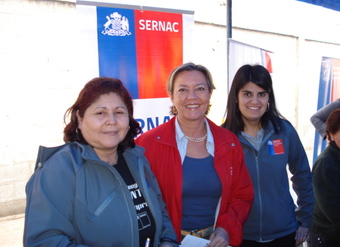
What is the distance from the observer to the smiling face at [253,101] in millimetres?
2268

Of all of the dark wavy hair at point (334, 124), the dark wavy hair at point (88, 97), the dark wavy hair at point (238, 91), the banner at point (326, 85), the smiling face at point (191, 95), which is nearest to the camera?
the dark wavy hair at point (88, 97)

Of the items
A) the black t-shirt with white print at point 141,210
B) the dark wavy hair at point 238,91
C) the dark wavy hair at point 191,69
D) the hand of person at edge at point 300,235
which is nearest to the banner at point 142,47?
the dark wavy hair at point 191,69

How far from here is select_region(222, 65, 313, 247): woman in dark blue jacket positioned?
85.8 inches

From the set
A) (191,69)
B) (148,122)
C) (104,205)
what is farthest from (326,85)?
(104,205)

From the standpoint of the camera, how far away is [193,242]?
1724 mm

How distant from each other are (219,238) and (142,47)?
154 centimetres

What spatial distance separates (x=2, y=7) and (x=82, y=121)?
319 cm

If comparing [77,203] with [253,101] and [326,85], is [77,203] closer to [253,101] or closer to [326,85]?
[253,101]

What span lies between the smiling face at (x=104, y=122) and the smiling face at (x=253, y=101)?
1.07 meters

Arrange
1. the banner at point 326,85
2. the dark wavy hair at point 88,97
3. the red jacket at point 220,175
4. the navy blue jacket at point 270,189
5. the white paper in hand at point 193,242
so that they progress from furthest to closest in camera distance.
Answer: the banner at point 326,85 < the navy blue jacket at point 270,189 < the red jacket at point 220,175 < the white paper in hand at point 193,242 < the dark wavy hair at point 88,97

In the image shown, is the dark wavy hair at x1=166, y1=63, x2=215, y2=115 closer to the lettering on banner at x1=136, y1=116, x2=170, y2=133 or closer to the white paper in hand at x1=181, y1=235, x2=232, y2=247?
the lettering on banner at x1=136, y1=116, x2=170, y2=133

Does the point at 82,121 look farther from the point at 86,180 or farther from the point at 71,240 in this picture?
the point at 71,240

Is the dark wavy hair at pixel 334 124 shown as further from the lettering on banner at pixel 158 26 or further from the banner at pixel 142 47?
the lettering on banner at pixel 158 26

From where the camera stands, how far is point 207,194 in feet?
6.29
